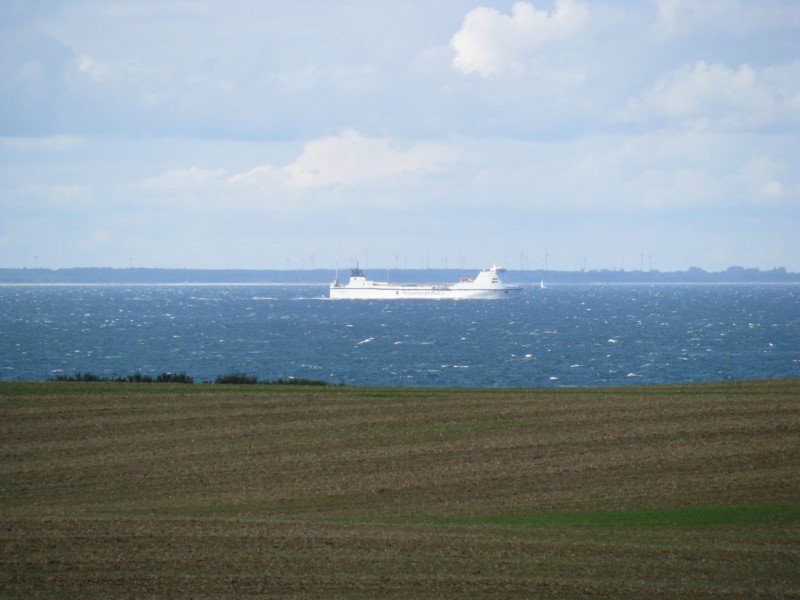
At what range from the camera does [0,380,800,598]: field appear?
15016mm

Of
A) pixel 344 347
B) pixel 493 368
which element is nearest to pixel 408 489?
pixel 493 368

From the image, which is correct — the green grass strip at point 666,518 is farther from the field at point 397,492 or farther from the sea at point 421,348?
the sea at point 421,348

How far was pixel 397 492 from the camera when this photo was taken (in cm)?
2138

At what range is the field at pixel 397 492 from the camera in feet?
49.3

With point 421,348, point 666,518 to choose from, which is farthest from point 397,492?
point 421,348

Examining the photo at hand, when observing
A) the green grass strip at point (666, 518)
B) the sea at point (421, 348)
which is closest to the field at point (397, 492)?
the green grass strip at point (666, 518)

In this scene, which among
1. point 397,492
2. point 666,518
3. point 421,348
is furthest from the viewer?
point 421,348

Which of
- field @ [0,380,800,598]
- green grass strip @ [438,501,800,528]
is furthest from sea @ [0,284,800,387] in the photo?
green grass strip @ [438,501,800,528]

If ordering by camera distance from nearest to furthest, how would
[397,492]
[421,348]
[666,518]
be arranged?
[666,518] → [397,492] → [421,348]

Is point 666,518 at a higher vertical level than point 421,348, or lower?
higher

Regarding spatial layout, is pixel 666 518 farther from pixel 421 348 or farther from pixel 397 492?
pixel 421 348

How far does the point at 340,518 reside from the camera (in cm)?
1942

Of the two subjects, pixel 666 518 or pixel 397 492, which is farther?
pixel 397 492

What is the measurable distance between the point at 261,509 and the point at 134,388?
16136mm
